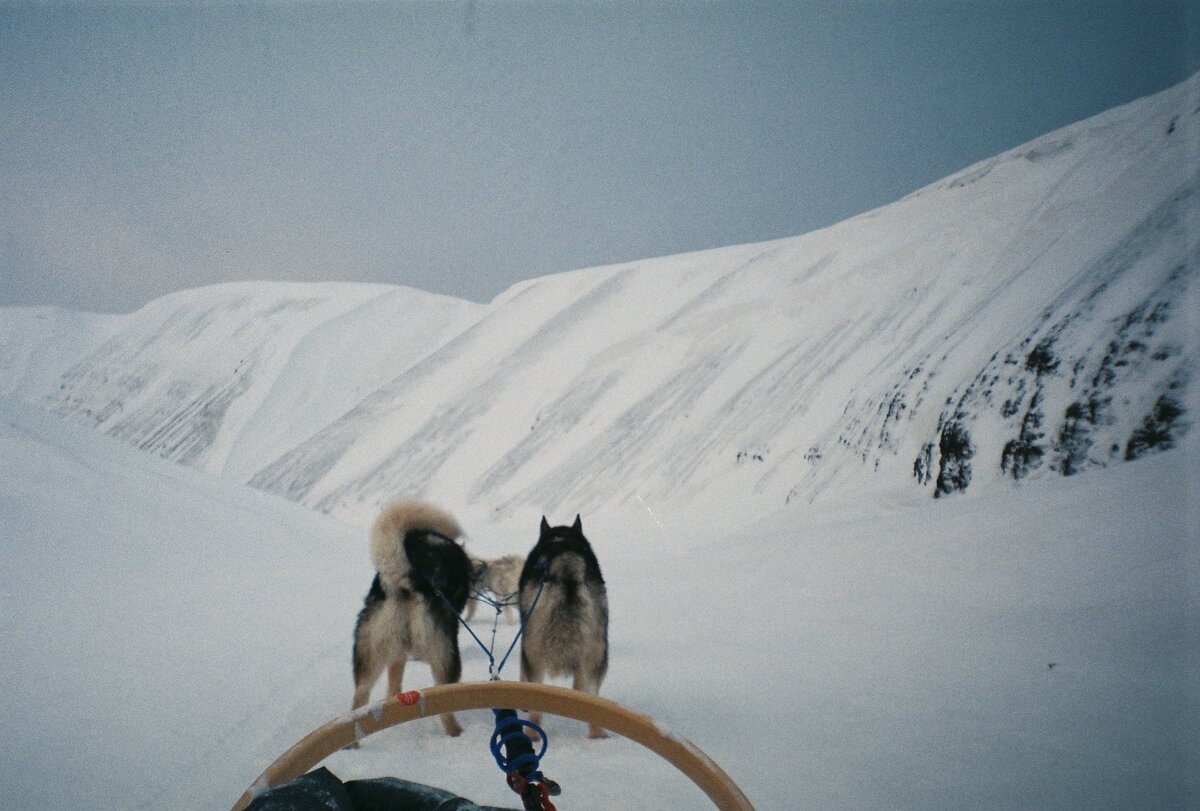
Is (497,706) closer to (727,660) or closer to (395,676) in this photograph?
(395,676)

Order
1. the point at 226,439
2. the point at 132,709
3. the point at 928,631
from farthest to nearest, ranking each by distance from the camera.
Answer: the point at 226,439 < the point at 928,631 < the point at 132,709

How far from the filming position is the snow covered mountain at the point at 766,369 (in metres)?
3.28

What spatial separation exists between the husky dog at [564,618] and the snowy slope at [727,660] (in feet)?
0.62

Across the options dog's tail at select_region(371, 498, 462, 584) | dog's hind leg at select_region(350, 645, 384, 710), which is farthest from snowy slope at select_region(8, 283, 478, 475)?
dog's hind leg at select_region(350, 645, 384, 710)

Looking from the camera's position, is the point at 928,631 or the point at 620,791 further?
the point at 928,631

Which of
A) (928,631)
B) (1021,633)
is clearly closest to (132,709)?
(928,631)

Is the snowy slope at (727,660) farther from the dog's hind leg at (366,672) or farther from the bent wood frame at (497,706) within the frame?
the bent wood frame at (497,706)

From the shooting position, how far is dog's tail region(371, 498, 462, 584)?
6.93 feet

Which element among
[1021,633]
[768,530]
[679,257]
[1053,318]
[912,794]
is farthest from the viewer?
[679,257]

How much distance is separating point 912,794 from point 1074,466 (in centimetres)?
241

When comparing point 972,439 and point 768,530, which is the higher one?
point 972,439

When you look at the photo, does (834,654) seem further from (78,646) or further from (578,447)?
(578,447)

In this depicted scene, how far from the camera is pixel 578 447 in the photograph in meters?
9.43

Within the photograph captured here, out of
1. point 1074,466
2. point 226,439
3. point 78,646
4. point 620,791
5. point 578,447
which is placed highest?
point 578,447
